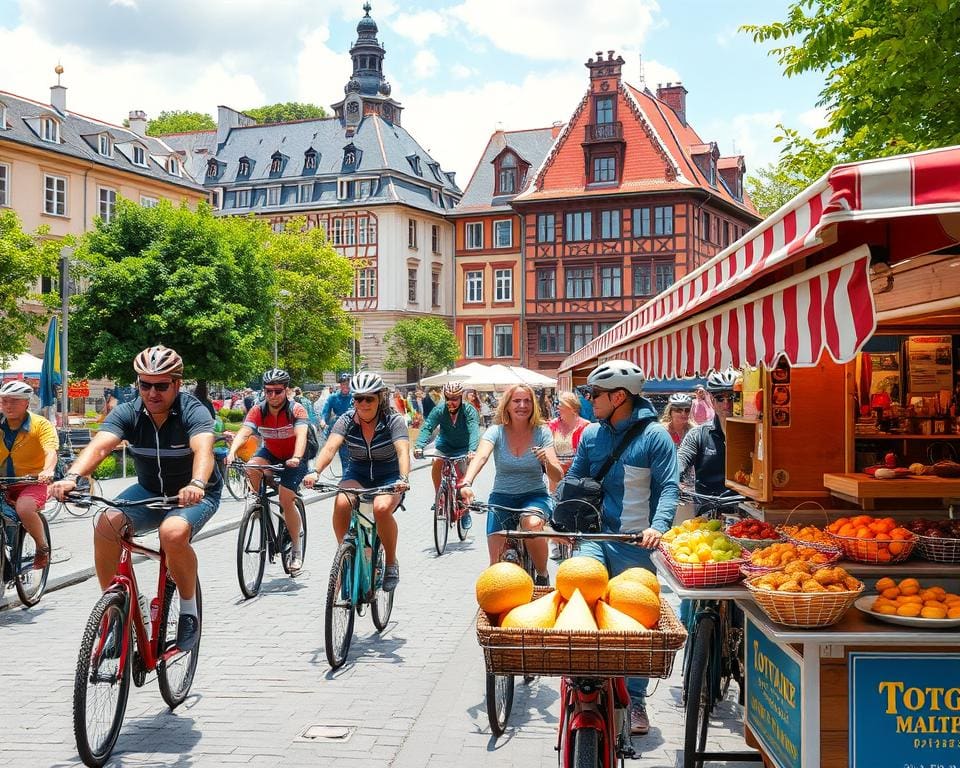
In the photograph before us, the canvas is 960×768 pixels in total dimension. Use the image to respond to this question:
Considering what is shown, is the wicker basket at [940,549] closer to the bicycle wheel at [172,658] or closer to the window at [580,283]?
the bicycle wheel at [172,658]

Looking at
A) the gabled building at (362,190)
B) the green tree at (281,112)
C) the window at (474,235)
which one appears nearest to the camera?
the gabled building at (362,190)

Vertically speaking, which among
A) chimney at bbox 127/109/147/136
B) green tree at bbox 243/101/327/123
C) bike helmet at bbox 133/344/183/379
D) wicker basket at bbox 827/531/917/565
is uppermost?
green tree at bbox 243/101/327/123

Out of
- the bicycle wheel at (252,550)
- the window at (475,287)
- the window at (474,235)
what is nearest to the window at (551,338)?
the window at (475,287)

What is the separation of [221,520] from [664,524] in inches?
429

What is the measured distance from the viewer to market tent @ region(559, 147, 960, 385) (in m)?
3.05

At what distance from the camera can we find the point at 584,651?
11.7 feet

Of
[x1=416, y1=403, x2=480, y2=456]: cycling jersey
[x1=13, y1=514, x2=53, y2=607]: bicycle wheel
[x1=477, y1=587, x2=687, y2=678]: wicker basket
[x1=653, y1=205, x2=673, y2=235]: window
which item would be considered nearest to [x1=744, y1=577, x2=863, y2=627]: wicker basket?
[x1=477, y1=587, x2=687, y2=678]: wicker basket

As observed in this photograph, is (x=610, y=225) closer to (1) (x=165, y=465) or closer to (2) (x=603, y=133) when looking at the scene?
(2) (x=603, y=133)

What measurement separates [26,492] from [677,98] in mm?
64063

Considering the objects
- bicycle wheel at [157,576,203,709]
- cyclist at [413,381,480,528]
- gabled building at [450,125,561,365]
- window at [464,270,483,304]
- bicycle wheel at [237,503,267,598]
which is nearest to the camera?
bicycle wheel at [157,576,203,709]

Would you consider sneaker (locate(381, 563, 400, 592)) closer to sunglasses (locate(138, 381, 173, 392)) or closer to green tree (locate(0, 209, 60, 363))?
sunglasses (locate(138, 381, 173, 392))

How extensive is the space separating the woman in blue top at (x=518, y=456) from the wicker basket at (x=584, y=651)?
12.0ft

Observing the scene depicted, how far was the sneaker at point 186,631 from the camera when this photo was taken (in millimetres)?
5871

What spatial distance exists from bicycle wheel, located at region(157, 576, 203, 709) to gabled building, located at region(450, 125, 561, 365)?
198 ft
